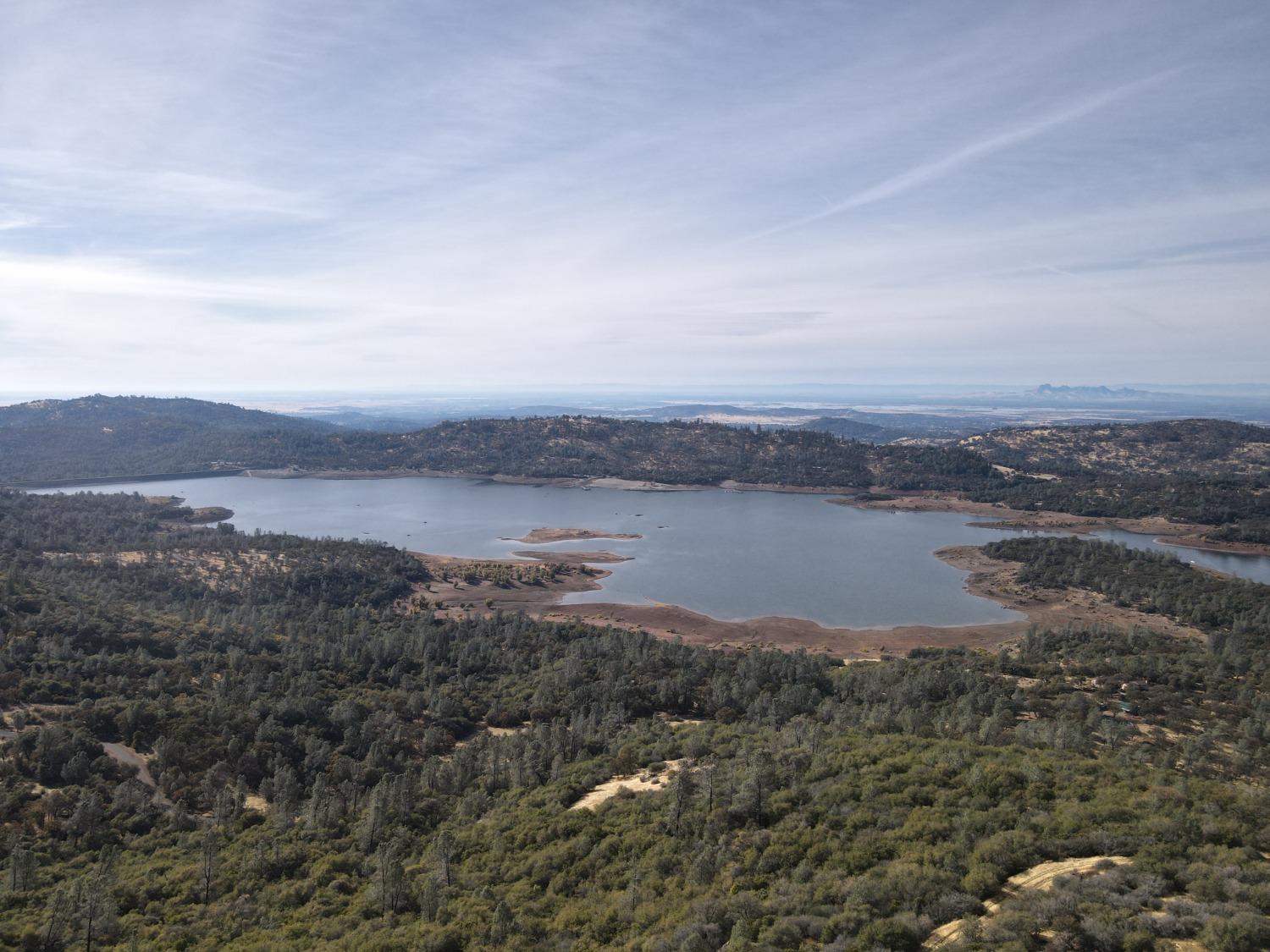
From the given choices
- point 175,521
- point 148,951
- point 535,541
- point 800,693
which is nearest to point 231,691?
point 148,951

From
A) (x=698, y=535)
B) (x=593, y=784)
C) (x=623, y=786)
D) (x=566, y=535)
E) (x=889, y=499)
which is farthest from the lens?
(x=889, y=499)

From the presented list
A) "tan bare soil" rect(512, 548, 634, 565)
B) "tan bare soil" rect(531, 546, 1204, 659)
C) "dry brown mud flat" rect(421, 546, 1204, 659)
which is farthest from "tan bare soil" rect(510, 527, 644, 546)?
"tan bare soil" rect(531, 546, 1204, 659)

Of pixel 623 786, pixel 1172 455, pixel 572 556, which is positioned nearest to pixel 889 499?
pixel 1172 455

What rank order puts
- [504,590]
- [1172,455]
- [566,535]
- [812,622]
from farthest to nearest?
[1172,455] → [566,535] → [504,590] → [812,622]

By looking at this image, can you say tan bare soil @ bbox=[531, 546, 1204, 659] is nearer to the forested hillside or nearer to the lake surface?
the lake surface

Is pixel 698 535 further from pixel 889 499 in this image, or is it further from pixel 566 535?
pixel 889 499

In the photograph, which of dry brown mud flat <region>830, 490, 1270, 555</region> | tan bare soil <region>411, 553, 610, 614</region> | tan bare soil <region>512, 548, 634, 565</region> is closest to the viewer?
tan bare soil <region>411, 553, 610, 614</region>

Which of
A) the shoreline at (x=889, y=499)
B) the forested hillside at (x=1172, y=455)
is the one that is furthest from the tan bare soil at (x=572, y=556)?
the forested hillside at (x=1172, y=455)
